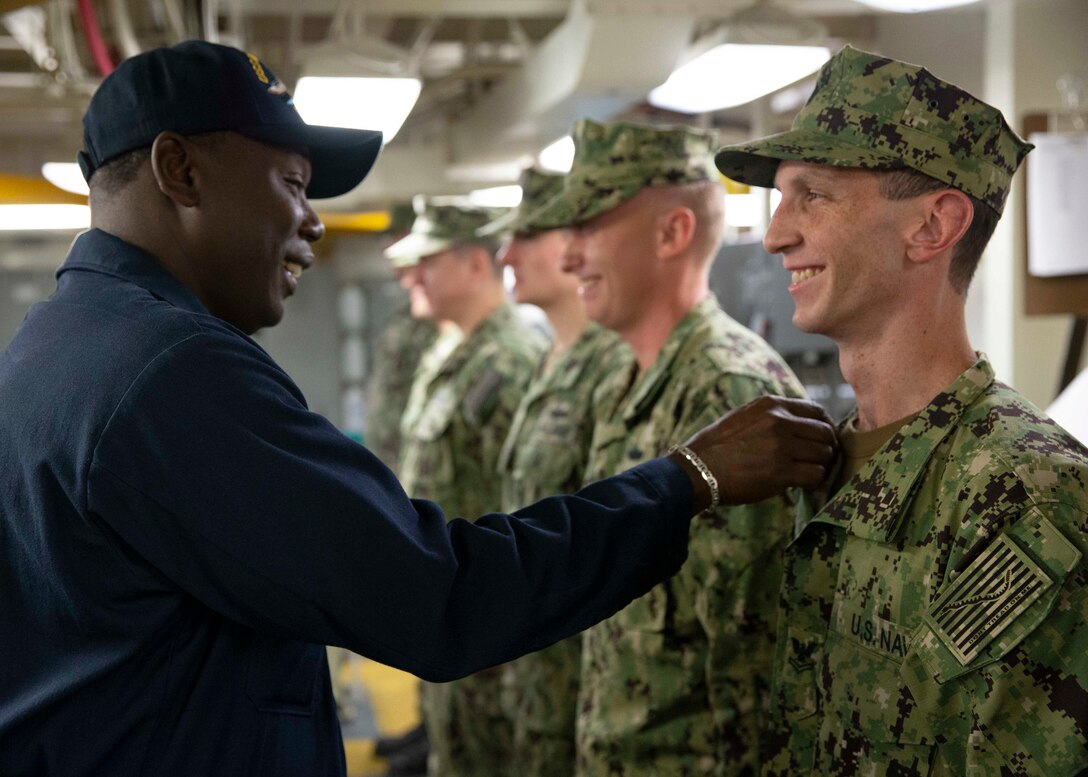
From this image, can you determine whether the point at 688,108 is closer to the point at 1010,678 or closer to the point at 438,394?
the point at 438,394

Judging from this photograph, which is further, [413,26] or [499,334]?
[413,26]

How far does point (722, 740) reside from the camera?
2.38m

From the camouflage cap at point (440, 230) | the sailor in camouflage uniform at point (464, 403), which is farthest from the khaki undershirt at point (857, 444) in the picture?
the camouflage cap at point (440, 230)

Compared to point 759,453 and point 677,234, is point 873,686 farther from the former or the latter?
point 677,234

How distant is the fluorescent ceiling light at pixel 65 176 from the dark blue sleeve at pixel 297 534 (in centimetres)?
382

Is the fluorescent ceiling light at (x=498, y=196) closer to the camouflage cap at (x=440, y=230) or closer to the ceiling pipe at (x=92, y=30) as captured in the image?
the camouflage cap at (x=440, y=230)

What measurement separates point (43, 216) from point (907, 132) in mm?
5765

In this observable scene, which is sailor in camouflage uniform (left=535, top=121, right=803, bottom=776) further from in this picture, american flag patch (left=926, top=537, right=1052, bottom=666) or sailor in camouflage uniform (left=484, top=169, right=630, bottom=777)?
american flag patch (left=926, top=537, right=1052, bottom=666)

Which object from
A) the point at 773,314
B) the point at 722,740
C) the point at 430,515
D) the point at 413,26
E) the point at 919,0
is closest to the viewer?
the point at 430,515

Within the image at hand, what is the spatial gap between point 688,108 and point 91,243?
11.5ft

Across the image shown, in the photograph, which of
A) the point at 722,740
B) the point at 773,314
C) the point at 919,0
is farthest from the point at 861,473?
the point at 773,314

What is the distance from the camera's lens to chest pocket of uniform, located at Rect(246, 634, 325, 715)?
1.68 m

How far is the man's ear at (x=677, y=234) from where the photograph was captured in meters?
2.96

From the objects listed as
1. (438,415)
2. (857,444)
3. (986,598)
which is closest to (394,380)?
(438,415)
